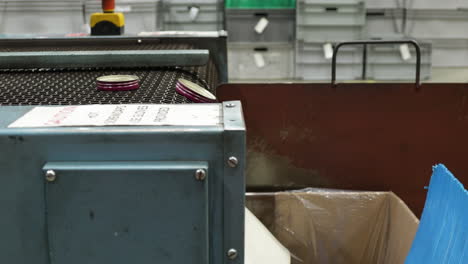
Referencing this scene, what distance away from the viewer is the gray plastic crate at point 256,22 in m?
3.81

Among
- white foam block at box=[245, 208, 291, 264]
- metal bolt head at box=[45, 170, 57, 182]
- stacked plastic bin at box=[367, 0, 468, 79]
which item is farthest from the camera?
stacked plastic bin at box=[367, 0, 468, 79]

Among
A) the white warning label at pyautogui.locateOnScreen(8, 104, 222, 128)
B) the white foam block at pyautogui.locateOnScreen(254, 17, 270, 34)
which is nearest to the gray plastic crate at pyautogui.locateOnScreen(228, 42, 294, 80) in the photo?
the white foam block at pyautogui.locateOnScreen(254, 17, 270, 34)

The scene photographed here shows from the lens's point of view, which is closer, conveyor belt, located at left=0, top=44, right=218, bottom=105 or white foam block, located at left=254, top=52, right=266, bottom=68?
conveyor belt, located at left=0, top=44, right=218, bottom=105

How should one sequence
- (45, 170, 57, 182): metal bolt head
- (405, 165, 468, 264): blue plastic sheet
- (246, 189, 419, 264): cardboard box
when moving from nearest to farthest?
(45, 170, 57, 182): metal bolt head
(405, 165, 468, 264): blue plastic sheet
(246, 189, 419, 264): cardboard box

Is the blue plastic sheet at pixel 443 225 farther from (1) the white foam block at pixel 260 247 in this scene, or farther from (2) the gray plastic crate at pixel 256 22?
(2) the gray plastic crate at pixel 256 22

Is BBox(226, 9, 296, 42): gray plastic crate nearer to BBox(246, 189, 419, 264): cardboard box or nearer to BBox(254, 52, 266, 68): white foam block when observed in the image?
BBox(254, 52, 266, 68): white foam block

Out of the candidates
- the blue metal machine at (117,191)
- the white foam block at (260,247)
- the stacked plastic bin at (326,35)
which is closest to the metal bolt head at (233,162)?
the blue metal machine at (117,191)

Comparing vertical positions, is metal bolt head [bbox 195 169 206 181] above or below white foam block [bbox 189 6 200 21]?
below

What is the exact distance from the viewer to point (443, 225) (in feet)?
4.10

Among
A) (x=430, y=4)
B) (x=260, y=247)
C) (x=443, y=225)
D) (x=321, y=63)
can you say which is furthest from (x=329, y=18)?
(x=443, y=225)

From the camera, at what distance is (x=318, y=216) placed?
1859 millimetres

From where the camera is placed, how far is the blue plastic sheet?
1110 mm

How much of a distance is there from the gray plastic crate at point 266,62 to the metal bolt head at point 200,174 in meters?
3.34

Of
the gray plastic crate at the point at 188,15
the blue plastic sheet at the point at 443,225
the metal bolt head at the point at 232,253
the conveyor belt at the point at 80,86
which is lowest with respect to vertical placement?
the blue plastic sheet at the point at 443,225
